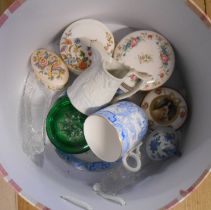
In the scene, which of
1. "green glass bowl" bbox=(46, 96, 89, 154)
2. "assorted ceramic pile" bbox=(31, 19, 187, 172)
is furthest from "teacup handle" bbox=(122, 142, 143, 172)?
"green glass bowl" bbox=(46, 96, 89, 154)

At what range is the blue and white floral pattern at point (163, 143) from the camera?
677mm

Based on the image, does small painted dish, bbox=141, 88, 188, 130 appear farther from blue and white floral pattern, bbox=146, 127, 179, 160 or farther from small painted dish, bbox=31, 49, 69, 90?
small painted dish, bbox=31, 49, 69, 90

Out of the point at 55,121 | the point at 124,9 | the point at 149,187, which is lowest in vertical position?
the point at 149,187

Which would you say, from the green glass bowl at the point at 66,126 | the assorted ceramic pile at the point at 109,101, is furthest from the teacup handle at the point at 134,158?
the green glass bowl at the point at 66,126

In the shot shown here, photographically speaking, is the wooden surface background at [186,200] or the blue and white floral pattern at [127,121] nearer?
the blue and white floral pattern at [127,121]

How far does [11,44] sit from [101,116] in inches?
7.6

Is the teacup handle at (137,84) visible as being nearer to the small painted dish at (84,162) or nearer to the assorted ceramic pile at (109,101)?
the assorted ceramic pile at (109,101)

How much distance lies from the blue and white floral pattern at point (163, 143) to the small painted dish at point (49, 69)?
19cm

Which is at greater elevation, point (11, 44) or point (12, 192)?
point (11, 44)

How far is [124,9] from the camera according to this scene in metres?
0.70

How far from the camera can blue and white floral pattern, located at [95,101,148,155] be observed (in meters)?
0.63

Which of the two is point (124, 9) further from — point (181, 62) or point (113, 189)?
point (113, 189)

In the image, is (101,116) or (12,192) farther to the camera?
(12,192)

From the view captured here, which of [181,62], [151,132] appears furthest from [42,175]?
[181,62]
